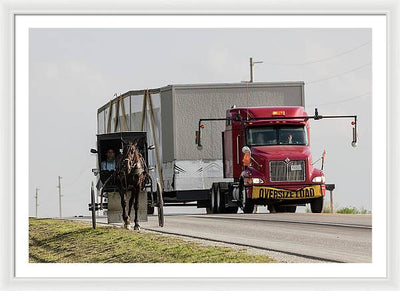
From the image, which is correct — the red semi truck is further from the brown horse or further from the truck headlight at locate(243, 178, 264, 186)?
the brown horse

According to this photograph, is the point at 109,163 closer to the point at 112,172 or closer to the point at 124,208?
the point at 112,172

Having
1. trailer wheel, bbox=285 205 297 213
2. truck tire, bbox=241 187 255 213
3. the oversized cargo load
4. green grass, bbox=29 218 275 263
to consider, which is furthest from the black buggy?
trailer wheel, bbox=285 205 297 213

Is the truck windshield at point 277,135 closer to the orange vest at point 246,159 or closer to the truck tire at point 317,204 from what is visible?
the orange vest at point 246,159

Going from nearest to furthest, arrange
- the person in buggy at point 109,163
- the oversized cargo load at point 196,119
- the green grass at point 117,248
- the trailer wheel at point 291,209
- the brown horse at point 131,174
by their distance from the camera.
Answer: the green grass at point 117,248 < the brown horse at point 131,174 < the person in buggy at point 109,163 < the oversized cargo load at point 196,119 < the trailer wheel at point 291,209

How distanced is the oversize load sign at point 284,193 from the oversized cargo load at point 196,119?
3.37m

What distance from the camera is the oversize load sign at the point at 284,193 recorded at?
130 feet

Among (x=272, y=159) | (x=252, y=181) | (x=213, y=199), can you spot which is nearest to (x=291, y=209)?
(x=213, y=199)

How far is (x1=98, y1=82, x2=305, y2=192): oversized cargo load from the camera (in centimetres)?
4238

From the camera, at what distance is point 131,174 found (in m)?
32.6

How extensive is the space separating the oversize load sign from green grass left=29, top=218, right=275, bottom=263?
5.50 metres

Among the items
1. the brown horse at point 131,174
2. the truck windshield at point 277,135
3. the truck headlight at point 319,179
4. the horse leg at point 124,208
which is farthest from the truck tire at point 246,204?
the brown horse at point 131,174

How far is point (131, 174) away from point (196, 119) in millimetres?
10249
